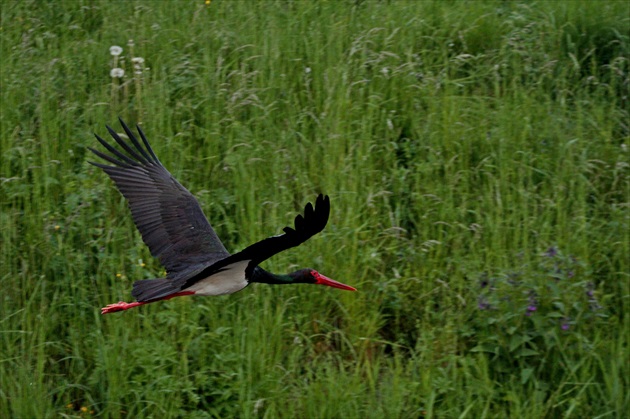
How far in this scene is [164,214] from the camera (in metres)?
4.63

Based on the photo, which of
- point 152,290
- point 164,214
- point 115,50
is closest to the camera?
point 152,290

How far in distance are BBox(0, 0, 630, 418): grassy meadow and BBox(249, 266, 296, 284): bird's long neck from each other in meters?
0.31

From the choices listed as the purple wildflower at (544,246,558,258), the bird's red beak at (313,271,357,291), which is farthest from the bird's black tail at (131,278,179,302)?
the purple wildflower at (544,246,558,258)

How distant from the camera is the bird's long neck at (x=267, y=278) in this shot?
4.41 metres

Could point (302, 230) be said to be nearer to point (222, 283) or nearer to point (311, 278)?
point (222, 283)

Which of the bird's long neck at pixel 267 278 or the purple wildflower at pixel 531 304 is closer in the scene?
the bird's long neck at pixel 267 278

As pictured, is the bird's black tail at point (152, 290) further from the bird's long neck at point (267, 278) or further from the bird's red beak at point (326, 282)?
the bird's red beak at point (326, 282)

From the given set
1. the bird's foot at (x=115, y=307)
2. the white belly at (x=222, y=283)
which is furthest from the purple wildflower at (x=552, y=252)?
the bird's foot at (x=115, y=307)

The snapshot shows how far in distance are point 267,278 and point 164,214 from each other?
21.8 inches

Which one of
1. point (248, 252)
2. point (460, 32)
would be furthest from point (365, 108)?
point (248, 252)

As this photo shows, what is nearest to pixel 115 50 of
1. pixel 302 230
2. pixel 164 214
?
pixel 164 214

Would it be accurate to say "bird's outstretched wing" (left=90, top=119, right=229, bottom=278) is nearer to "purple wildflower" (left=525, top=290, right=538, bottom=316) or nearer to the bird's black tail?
the bird's black tail

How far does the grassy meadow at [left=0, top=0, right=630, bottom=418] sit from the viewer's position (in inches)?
183

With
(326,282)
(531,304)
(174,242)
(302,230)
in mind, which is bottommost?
(531,304)
